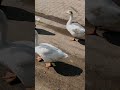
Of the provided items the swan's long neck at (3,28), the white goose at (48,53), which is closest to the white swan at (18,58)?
the swan's long neck at (3,28)

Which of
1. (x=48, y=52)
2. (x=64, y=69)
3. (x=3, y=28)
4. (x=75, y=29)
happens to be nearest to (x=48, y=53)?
(x=48, y=52)

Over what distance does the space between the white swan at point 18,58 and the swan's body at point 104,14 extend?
0.39 m

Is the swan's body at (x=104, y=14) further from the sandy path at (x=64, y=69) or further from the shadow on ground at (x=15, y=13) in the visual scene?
the shadow on ground at (x=15, y=13)

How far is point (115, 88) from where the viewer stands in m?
2.31

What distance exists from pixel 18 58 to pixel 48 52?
0.27m

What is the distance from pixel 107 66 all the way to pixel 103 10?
0.34 m

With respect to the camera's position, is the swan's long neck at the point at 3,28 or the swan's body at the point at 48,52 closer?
the swan's long neck at the point at 3,28

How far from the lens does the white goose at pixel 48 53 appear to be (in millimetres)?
2176

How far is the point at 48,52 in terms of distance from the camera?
7.47ft

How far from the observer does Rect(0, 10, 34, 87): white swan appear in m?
2.03

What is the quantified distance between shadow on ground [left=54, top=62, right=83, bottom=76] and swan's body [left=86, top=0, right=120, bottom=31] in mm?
293

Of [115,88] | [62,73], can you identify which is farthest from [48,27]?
[115,88]

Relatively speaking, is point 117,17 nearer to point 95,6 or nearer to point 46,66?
point 95,6

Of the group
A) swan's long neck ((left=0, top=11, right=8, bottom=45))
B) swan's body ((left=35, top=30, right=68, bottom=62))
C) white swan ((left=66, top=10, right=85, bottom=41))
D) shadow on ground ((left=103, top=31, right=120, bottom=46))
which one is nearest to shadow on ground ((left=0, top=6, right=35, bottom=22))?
swan's long neck ((left=0, top=11, right=8, bottom=45))
